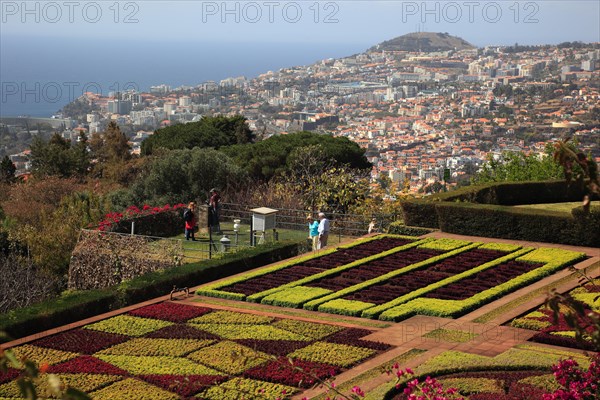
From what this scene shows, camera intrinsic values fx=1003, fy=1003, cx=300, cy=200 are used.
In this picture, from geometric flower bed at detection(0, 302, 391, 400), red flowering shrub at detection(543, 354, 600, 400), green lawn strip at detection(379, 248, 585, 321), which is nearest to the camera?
red flowering shrub at detection(543, 354, 600, 400)

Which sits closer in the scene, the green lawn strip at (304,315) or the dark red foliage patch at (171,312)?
the green lawn strip at (304,315)

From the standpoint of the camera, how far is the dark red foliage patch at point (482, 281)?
1799 centimetres

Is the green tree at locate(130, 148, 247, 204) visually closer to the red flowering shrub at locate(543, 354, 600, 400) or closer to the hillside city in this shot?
the hillside city

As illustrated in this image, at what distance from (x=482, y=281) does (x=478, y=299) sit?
5.09 ft

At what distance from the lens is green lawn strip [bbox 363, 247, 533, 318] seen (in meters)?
16.8

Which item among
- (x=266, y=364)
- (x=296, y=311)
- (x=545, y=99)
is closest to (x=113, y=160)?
(x=296, y=311)

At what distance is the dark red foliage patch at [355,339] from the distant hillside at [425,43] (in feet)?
489

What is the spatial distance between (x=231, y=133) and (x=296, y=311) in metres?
29.8

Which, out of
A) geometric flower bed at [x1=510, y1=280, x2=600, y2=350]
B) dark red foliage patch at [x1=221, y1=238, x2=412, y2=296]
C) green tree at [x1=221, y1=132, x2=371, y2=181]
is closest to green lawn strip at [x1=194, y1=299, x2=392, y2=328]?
dark red foliage patch at [x1=221, y1=238, x2=412, y2=296]

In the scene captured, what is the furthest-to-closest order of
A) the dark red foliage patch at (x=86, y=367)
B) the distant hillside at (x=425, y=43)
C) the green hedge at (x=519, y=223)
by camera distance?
the distant hillside at (x=425, y=43), the green hedge at (x=519, y=223), the dark red foliage patch at (x=86, y=367)

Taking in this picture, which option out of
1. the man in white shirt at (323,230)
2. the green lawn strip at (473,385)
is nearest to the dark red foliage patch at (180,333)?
the green lawn strip at (473,385)

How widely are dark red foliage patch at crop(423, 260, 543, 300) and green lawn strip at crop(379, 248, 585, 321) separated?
20cm

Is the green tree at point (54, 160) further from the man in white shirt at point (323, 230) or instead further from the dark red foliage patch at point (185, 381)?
the dark red foliage patch at point (185, 381)

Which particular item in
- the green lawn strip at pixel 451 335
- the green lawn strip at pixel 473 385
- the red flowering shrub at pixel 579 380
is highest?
the red flowering shrub at pixel 579 380
